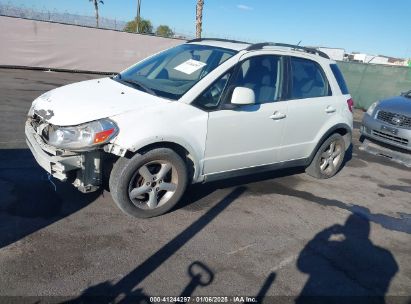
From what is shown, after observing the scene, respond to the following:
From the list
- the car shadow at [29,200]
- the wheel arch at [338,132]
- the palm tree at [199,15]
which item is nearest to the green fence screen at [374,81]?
the palm tree at [199,15]

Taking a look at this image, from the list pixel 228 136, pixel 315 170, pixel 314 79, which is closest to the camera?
pixel 228 136

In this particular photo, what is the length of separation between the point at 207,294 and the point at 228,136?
1887mm

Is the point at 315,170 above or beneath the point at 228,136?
beneath

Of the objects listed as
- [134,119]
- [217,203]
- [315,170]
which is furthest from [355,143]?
[134,119]

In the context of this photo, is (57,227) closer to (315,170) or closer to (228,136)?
(228,136)

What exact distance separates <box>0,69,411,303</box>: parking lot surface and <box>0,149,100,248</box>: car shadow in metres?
0.01

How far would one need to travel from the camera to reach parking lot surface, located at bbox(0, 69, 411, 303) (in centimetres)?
305

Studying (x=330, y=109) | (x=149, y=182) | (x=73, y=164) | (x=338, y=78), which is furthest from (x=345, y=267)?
(x=338, y=78)

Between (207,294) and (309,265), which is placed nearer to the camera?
(207,294)

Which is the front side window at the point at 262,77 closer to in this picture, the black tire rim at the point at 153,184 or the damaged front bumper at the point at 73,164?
the black tire rim at the point at 153,184

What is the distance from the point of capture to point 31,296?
2.71m

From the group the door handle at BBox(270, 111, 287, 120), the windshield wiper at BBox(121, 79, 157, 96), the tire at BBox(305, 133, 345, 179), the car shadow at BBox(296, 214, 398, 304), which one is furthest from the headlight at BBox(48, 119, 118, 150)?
the tire at BBox(305, 133, 345, 179)

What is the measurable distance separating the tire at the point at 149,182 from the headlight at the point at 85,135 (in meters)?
0.33

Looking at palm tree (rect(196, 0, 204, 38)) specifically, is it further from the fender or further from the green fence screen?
the fender
